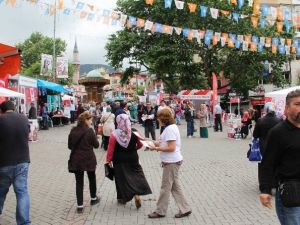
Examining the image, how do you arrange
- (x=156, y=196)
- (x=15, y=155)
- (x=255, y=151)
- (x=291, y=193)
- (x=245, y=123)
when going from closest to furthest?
(x=291, y=193) < (x=15, y=155) < (x=156, y=196) < (x=255, y=151) < (x=245, y=123)

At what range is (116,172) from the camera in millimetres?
8125

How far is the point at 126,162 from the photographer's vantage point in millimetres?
8117

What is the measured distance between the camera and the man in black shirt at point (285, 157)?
4.11 metres

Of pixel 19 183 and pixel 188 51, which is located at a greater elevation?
pixel 188 51

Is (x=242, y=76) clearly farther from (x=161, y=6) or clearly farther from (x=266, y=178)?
(x=266, y=178)

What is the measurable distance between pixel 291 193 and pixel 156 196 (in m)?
5.31

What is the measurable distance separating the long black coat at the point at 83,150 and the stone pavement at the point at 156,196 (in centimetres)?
77

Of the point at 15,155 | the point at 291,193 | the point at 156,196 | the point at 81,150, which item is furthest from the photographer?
the point at 156,196

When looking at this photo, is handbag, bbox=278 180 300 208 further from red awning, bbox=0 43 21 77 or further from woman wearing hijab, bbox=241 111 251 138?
woman wearing hijab, bbox=241 111 251 138

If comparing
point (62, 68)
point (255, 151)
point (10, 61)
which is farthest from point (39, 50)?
point (255, 151)

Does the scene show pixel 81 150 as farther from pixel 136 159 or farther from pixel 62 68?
pixel 62 68

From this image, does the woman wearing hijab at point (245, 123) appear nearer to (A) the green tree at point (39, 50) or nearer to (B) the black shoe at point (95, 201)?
(B) the black shoe at point (95, 201)

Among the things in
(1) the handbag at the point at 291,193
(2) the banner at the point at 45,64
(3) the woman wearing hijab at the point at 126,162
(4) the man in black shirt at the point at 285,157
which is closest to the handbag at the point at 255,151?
(3) the woman wearing hijab at the point at 126,162

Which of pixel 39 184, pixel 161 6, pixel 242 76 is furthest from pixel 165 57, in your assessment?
pixel 39 184
